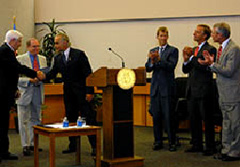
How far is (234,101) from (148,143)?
1898 mm

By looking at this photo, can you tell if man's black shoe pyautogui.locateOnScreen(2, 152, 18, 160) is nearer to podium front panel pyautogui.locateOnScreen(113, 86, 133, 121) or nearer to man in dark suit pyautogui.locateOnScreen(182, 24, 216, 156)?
podium front panel pyautogui.locateOnScreen(113, 86, 133, 121)

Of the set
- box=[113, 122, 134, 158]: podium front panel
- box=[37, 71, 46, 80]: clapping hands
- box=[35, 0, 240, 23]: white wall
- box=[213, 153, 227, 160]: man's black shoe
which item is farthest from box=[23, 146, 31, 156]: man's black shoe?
box=[35, 0, 240, 23]: white wall

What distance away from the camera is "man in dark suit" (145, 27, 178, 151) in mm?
6492

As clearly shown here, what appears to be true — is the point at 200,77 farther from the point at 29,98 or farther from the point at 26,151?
the point at 26,151

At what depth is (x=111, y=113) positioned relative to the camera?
5.18 meters

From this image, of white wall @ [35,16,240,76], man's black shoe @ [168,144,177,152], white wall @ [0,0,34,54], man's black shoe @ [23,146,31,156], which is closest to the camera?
man's black shoe @ [23,146,31,156]

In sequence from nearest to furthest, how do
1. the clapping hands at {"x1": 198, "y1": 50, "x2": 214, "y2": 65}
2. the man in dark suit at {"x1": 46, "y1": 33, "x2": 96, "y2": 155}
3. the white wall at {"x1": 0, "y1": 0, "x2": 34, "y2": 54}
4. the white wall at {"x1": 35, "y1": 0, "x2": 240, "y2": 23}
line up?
the clapping hands at {"x1": 198, "y1": 50, "x2": 214, "y2": 65} → the man in dark suit at {"x1": 46, "y1": 33, "x2": 96, "y2": 155} → the white wall at {"x1": 35, "y1": 0, "x2": 240, "y2": 23} → the white wall at {"x1": 0, "y1": 0, "x2": 34, "y2": 54}

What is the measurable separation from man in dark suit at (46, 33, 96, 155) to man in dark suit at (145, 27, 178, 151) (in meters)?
0.93

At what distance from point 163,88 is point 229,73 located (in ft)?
3.82

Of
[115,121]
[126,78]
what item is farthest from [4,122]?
[126,78]

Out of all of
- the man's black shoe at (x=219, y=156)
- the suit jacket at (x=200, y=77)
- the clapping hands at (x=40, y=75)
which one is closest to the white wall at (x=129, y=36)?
the suit jacket at (x=200, y=77)

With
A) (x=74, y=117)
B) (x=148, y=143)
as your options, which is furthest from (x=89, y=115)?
(x=148, y=143)

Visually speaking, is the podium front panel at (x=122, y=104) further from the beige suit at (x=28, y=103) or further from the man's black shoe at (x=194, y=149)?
the beige suit at (x=28, y=103)

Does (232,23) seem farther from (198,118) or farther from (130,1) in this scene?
(198,118)
